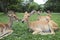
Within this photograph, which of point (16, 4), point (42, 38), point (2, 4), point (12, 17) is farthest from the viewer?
point (16, 4)

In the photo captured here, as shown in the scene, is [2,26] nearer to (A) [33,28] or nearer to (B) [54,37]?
(A) [33,28]

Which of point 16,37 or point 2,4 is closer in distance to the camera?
point 16,37

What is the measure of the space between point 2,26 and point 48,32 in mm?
1739

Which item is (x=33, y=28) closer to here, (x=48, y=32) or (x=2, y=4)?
(x=48, y=32)

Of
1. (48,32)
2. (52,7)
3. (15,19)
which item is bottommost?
(52,7)

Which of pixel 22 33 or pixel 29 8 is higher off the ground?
pixel 22 33

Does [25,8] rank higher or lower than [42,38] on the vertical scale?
lower

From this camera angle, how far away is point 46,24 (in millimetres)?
8680

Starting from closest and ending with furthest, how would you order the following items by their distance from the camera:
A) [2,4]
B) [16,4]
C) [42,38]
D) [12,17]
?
1. [42,38]
2. [12,17]
3. [2,4]
4. [16,4]

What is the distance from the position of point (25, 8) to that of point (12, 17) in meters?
18.3

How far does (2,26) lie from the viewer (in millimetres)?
8062

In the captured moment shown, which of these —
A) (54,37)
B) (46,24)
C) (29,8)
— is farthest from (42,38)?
(29,8)

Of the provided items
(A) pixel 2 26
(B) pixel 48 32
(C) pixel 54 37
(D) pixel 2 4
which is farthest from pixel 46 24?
(D) pixel 2 4

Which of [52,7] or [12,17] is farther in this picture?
[52,7]
